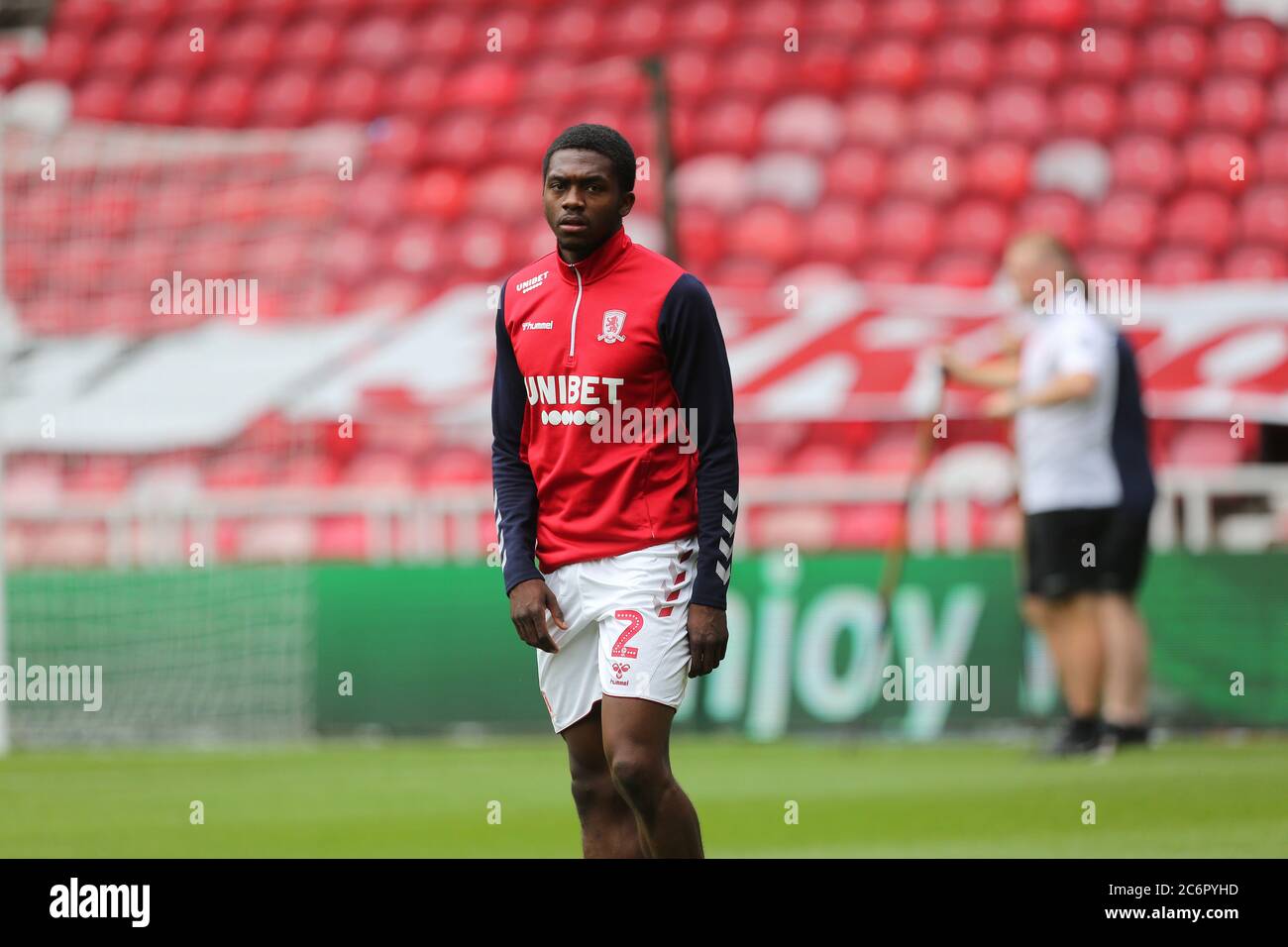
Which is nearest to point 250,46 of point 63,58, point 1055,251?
point 63,58

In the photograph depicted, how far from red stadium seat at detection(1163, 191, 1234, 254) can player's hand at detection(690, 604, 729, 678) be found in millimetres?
10529

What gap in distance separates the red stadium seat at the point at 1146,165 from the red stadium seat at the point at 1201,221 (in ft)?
0.71

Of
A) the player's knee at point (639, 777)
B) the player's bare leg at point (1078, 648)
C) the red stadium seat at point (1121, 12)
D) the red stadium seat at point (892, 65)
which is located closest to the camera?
the player's knee at point (639, 777)

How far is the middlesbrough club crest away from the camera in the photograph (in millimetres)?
4238

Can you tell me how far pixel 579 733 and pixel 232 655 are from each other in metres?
5.74

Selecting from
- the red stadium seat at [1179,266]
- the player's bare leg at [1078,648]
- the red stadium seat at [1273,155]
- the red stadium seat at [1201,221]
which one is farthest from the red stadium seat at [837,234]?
the player's bare leg at [1078,648]

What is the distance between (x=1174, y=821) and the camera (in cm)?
604

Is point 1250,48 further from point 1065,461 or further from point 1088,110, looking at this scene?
point 1065,461

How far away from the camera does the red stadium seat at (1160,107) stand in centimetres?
1469

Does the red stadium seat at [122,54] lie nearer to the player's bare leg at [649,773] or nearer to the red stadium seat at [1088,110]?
the red stadium seat at [1088,110]

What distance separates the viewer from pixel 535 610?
4242mm

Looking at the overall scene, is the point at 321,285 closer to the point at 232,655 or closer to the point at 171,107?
the point at 171,107

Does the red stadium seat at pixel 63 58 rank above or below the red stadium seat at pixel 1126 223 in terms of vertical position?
above

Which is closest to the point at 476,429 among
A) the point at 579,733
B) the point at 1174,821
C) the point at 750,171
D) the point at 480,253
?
the point at 480,253
